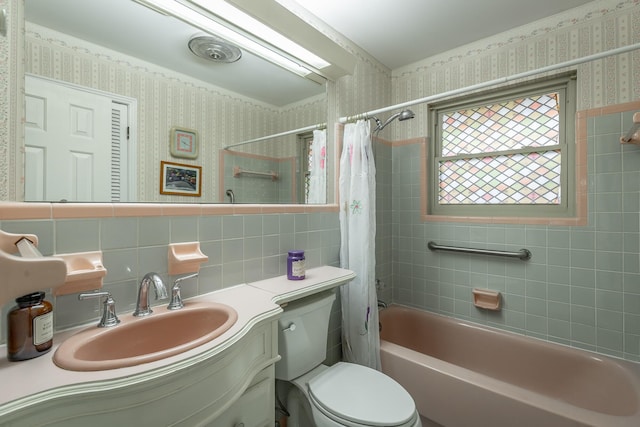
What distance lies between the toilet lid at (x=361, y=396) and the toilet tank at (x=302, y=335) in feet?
0.30

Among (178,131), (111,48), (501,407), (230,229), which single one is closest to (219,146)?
(178,131)

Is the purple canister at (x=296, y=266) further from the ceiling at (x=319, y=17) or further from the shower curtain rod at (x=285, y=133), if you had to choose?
the ceiling at (x=319, y=17)

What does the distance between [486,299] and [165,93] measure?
224 cm

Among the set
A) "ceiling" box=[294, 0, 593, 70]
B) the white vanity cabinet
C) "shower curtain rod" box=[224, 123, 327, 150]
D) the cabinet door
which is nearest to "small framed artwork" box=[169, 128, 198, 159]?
"shower curtain rod" box=[224, 123, 327, 150]

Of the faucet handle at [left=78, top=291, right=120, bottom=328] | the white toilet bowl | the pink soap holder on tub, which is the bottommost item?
the white toilet bowl

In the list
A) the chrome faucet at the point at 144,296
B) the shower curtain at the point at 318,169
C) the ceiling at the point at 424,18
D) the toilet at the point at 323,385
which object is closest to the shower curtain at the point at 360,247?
the shower curtain at the point at 318,169

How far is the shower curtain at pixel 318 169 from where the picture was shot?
5.84 feet

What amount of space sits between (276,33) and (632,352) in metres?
2.57

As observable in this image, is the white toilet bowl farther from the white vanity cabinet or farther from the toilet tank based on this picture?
the white vanity cabinet

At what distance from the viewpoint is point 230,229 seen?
126 cm

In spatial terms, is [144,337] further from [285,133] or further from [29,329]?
[285,133]

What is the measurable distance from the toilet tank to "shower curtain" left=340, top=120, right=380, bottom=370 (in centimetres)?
32

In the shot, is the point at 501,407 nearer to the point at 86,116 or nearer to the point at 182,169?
the point at 182,169

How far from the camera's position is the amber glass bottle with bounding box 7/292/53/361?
67 cm
